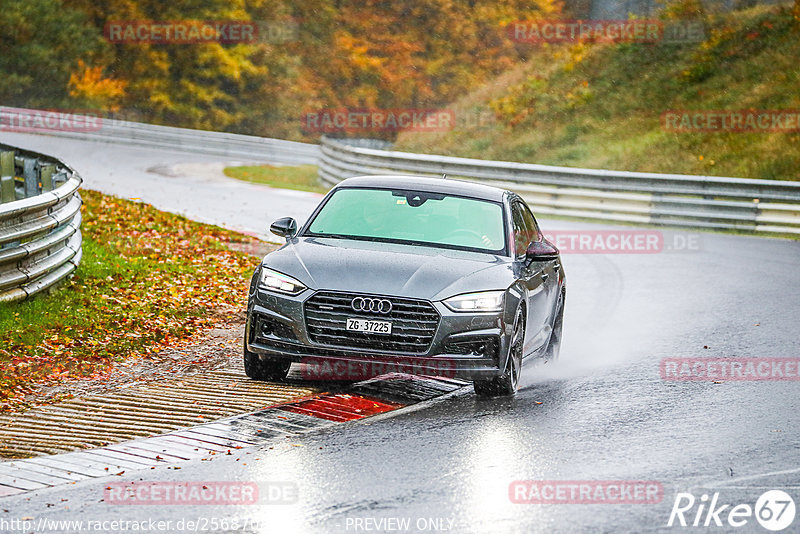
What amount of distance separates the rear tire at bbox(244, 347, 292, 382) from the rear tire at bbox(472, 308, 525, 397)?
155cm

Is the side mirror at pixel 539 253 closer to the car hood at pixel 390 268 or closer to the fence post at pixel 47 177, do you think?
the car hood at pixel 390 268

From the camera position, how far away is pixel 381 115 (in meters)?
69.1

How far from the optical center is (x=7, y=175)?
17.2m

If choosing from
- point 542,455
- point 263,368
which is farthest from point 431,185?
point 542,455

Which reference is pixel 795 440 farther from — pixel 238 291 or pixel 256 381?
pixel 238 291

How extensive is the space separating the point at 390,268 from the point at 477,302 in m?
0.71

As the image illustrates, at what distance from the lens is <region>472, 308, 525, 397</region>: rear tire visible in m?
9.41

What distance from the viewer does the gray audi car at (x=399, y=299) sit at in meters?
9.02

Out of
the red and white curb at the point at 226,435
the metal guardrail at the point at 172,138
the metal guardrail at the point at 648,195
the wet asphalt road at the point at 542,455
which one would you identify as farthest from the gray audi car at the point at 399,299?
the metal guardrail at the point at 172,138

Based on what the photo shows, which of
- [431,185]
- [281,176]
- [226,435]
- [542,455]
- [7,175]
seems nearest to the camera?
[542,455]

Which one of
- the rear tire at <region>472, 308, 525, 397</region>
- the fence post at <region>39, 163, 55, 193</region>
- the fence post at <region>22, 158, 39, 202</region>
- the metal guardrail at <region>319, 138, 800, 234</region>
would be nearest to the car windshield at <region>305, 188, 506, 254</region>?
the rear tire at <region>472, 308, 525, 397</region>

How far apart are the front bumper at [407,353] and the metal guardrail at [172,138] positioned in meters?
31.6

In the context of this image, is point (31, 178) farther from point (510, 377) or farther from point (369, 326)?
point (510, 377)

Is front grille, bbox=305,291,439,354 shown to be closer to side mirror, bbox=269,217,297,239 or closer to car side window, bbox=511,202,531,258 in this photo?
side mirror, bbox=269,217,297,239
